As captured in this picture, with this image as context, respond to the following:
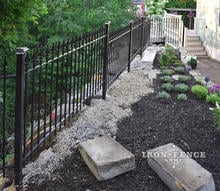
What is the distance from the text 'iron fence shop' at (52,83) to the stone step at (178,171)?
115 centimetres

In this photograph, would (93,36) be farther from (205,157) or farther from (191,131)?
(205,157)

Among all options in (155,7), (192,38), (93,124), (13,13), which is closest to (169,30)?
(192,38)

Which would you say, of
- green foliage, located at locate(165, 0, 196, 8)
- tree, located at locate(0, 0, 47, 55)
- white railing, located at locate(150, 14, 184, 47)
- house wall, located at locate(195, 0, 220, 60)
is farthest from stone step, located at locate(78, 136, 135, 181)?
green foliage, located at locate(165, 0, 196, 8)

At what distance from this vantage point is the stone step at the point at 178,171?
109 inches

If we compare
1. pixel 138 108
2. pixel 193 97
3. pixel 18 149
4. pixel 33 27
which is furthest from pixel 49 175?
pixel 33 27

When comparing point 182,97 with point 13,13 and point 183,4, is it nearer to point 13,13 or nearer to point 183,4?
point 13,13

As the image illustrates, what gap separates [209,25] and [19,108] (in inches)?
620

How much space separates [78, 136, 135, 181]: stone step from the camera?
9.71 feet

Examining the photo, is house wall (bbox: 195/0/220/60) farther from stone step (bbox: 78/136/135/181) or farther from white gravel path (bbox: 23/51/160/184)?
stone step (bbox: 78/136/135/181)

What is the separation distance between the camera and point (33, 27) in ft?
31.1

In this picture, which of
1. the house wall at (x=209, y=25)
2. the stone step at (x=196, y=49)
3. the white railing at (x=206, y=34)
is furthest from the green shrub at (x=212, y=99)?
the stone step at (x=196, y=49)

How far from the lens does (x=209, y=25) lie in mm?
17156

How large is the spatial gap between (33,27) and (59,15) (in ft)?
4.62

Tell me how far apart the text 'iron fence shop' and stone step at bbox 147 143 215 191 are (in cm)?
115
